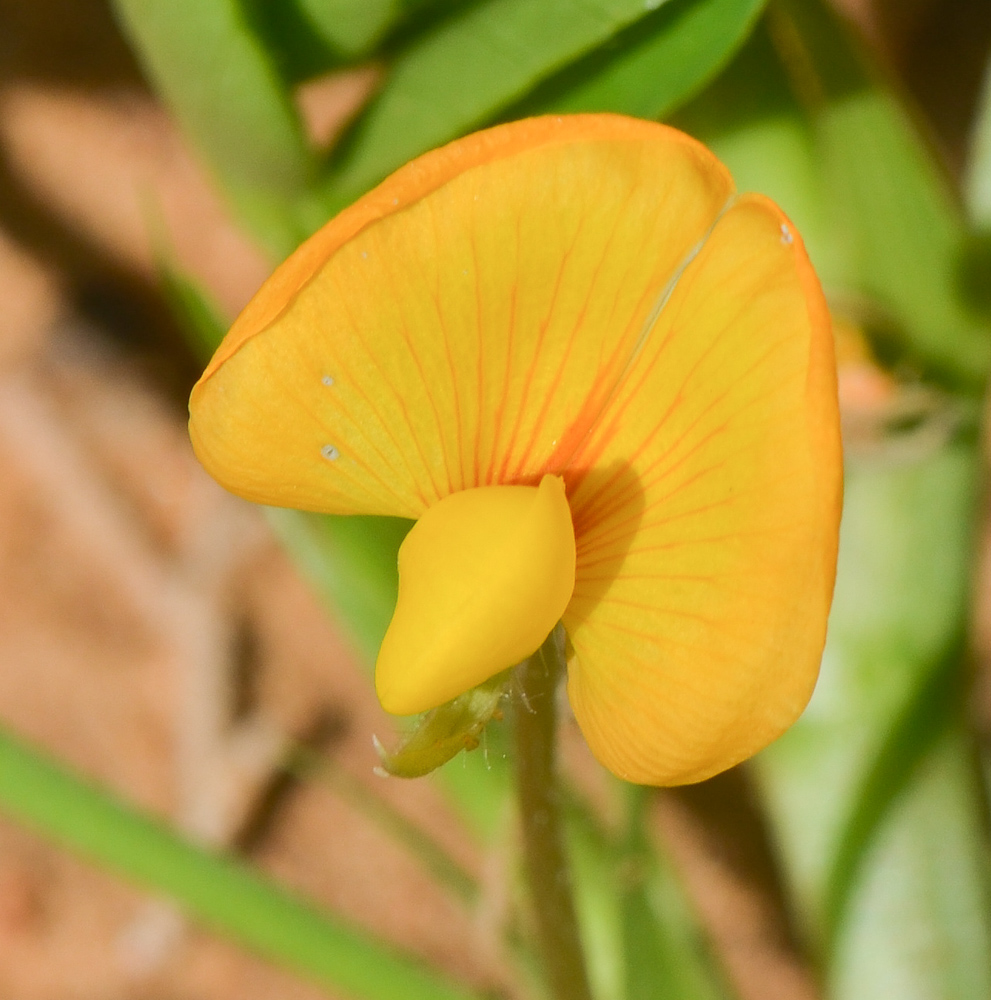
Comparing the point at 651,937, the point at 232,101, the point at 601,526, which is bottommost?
the point at 651,937

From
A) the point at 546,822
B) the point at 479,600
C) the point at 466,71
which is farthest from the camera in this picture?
the point at 466,71

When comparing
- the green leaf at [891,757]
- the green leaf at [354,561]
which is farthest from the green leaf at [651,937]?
the green leaf at [354,561]

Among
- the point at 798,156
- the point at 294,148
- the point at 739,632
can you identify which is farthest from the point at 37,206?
the point at 739,632

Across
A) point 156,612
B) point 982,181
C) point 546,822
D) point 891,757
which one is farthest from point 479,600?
point 156,612

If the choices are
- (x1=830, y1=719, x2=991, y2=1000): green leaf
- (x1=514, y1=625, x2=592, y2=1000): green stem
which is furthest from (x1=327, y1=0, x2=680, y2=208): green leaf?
(x1=830, y1=719, x2=991, y2=1000): green leaf

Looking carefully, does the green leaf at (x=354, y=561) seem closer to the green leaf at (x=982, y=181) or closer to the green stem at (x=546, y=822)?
the green stem at (x=546, y=822)

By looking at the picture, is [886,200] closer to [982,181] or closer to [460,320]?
[982,181]
